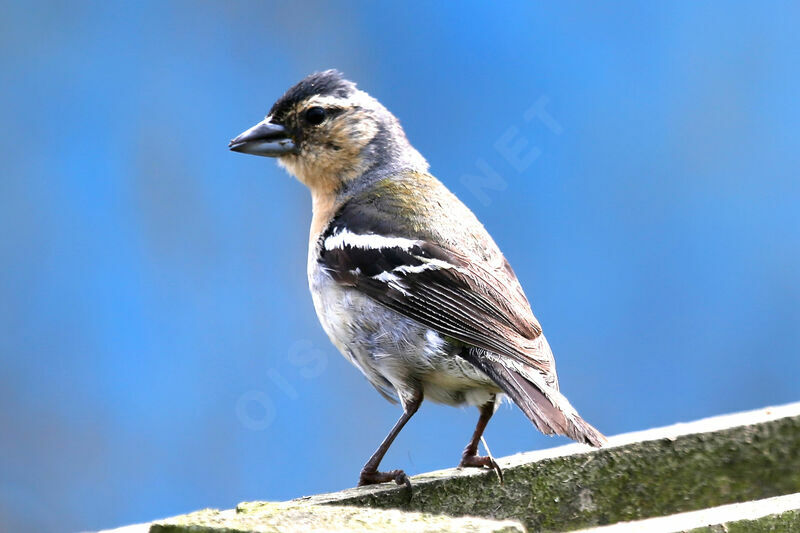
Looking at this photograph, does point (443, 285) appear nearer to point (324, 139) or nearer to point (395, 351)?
point (395, 351)

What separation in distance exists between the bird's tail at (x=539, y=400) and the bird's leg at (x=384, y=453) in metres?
0.28

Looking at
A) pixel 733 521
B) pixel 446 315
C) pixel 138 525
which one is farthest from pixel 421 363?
pixel 733 521

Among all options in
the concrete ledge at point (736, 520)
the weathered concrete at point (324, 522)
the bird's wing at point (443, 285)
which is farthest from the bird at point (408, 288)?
the weathered concrete at point (324, 522)

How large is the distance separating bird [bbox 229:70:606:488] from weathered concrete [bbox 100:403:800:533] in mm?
87

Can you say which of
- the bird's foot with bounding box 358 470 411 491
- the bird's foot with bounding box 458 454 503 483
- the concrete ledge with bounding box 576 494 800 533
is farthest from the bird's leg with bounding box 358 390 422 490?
the concrete ledge with bounding box 576 494 800 533

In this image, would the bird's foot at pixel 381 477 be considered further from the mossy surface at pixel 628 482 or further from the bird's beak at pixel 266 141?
the bird's beak at pixel 266 141

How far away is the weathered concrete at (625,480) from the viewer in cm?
234

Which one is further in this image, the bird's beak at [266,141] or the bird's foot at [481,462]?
the bird's beak at [266,141]

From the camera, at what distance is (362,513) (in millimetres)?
1573

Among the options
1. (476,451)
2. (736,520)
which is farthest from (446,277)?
(736,520)

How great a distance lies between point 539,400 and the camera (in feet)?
7.78

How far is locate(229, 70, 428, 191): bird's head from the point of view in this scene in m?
3.33

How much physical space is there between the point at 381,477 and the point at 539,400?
45 centimetres

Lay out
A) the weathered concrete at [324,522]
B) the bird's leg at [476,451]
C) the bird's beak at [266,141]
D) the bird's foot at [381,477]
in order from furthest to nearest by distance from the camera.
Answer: the bird's beak at [266,141] → the bird's leg at [476,451] → the bird's foot at [381,477] → the weathered concrete at [324,522]
